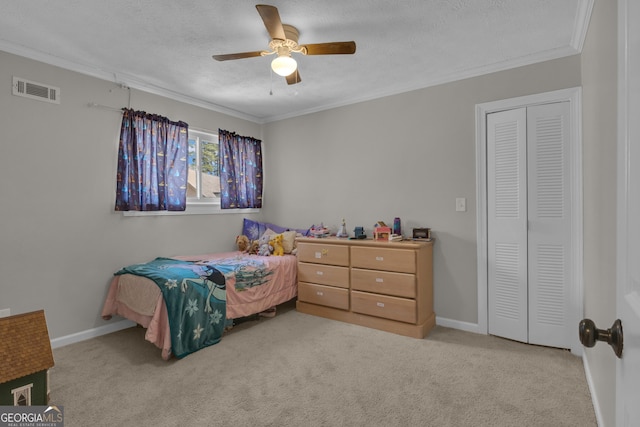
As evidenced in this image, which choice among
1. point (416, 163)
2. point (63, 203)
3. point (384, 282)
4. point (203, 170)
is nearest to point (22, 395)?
point (63, 203)

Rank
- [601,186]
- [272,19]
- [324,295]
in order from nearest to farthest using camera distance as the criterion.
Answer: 1. [601,186]
2. [272,19]
3. [324,295]

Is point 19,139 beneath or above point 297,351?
above

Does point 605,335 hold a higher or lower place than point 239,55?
lower

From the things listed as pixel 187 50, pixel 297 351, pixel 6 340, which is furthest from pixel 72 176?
pixel 297 351

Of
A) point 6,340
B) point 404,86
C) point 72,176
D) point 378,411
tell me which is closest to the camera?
point 6,340

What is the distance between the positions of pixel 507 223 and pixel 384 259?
116 cm

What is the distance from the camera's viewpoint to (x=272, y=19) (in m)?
2.03

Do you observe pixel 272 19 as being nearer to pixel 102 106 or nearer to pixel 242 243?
pixel 102 106

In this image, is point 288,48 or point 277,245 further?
point 277,245

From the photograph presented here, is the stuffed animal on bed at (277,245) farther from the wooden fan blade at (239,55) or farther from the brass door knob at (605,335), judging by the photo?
the brass door knob at (605,335)

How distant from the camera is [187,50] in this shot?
2.78 meters

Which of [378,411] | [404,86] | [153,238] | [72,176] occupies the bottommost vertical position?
[378,411]

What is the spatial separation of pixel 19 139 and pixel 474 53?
3.93 metres

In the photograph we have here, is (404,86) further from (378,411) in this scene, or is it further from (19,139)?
(19,139)
